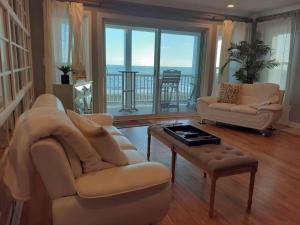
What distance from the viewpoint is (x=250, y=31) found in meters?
5.77

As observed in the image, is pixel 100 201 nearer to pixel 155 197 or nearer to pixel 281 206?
pixel 155 197

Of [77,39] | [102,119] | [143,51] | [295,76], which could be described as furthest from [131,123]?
[295,76]

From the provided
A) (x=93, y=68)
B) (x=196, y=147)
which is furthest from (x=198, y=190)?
(x=93, y=68)

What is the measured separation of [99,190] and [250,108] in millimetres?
3815

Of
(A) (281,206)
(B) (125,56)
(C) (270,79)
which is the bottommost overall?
(A) (281,206)

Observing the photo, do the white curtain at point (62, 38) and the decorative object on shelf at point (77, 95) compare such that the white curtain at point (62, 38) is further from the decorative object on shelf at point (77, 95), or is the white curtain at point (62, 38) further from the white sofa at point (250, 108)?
the white sofa at point (250, 108)

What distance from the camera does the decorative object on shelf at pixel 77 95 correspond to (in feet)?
12.7

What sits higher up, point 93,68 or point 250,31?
point 250,31

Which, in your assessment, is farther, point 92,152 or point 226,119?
point 226,119

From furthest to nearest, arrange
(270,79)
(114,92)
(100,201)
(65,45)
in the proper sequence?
(114,92)
(270,79)
(65,45)
(100,201)

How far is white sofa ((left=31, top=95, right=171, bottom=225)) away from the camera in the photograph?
1293 mm

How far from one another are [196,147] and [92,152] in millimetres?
A: 1026

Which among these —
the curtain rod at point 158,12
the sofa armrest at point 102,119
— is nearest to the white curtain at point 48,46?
the curtain rod at point 158,12

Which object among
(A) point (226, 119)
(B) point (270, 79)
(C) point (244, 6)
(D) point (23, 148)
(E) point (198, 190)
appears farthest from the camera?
(B) point (270, 79)
